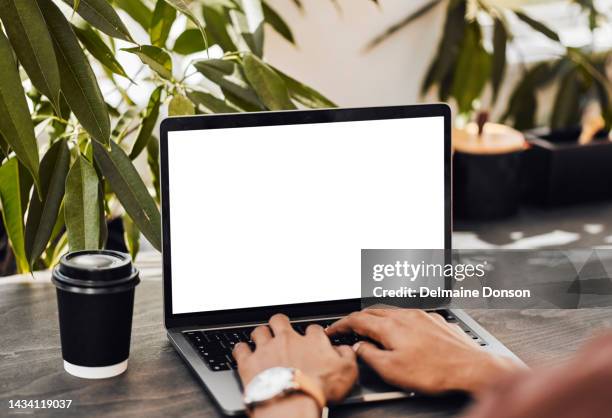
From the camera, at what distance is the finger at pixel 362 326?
100 centimetres

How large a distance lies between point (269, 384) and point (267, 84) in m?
0.48

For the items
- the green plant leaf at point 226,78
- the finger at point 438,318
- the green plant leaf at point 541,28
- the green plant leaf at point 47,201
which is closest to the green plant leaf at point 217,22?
the green plant leaf at point 226,78

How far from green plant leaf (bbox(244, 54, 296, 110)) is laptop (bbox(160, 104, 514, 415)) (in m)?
0.13

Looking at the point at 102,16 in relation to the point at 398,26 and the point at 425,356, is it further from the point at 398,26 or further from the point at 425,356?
the point at 398,26

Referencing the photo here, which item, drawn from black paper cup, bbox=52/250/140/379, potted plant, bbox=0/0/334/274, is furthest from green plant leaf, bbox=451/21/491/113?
black paper cup, bbox=52/250/140/379

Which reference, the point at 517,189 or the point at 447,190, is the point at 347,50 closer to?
the point at 517,189

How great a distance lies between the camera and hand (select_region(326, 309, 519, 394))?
94 centimetres

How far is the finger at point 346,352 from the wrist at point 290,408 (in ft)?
0.35

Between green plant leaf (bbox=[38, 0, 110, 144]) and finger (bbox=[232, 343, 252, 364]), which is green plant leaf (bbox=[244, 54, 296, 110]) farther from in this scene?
finger (bbox=[232, 343, 252, 364])

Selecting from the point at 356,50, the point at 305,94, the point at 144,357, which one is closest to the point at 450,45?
the point at 356,50

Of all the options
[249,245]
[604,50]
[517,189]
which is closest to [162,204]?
[249,245]

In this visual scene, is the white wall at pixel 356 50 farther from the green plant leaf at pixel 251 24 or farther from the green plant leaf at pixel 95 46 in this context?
the green plant leaf at pixel 95 46

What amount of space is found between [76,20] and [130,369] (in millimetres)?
477

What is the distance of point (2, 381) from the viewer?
3.22 ft
